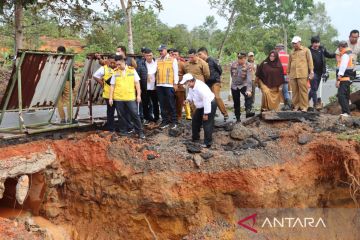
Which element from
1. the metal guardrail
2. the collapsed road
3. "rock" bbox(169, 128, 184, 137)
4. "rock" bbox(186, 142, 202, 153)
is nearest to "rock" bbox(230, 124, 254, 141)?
the collapsed road

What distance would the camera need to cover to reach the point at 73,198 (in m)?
8.20

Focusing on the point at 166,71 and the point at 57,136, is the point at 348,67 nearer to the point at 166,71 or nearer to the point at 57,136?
the point at 166,71

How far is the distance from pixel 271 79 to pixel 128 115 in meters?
3.40

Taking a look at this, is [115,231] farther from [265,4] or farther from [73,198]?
[265,4]

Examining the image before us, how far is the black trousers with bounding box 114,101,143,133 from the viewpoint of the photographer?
27.2 ft

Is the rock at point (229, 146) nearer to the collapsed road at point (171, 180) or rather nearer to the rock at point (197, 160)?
the collapsed road at point (171, 180)

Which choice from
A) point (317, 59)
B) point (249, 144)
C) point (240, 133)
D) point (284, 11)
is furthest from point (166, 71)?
point (284, 11)

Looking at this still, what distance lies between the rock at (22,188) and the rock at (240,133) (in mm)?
4020

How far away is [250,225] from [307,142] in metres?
1.94

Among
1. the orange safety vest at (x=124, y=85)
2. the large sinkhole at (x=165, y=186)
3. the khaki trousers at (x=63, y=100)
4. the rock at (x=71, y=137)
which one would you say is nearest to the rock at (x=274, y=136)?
the large sinkhole at (x=165, y=186)

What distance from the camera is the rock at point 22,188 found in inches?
289

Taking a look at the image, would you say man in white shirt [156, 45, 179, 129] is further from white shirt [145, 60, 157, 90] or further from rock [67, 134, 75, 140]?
rock [67, 134, 75, 140]

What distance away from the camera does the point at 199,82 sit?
7805mm

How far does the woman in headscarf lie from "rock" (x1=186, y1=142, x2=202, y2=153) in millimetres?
2540
